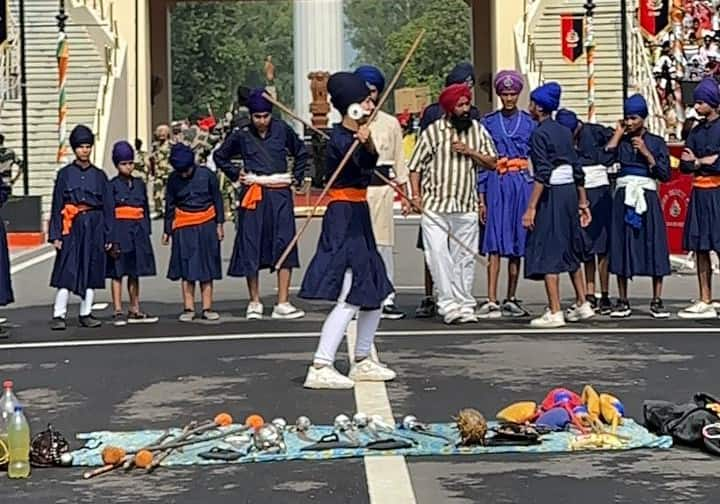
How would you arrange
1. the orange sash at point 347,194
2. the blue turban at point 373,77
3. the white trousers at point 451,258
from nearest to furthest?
1. the orange sash at point 347,194
2. the blue turban at point 373,77
3. the white trousers at point 451,258

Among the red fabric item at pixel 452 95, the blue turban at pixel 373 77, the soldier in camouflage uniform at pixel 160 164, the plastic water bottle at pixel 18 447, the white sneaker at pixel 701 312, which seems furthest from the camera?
the soldier in camouflage uniform at pixel 160 164

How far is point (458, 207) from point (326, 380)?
353 centimetres

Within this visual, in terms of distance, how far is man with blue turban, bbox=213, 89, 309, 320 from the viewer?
1349 cm

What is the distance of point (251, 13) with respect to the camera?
91.0 meters

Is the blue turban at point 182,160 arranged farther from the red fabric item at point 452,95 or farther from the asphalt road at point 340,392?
the red fabric item at point 452,95

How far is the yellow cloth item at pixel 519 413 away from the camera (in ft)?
26.9

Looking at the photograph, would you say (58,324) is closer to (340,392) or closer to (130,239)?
(130,239)

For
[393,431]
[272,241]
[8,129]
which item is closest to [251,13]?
[8,129]

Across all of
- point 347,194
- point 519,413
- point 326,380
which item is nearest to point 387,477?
point 519,413

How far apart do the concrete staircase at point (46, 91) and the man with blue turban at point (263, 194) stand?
515 inches

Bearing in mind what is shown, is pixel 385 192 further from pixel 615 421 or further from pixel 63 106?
pixel 63 106

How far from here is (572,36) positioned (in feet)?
94.5

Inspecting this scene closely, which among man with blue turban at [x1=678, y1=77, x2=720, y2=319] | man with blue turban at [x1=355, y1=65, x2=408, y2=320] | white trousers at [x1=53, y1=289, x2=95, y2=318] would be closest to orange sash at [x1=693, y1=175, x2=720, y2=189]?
man with blue turban at [x1=678, y1=77, x2=720, y2=319]

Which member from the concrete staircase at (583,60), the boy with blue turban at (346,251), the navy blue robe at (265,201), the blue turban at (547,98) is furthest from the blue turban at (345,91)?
the concrete staircase at (583,60)
